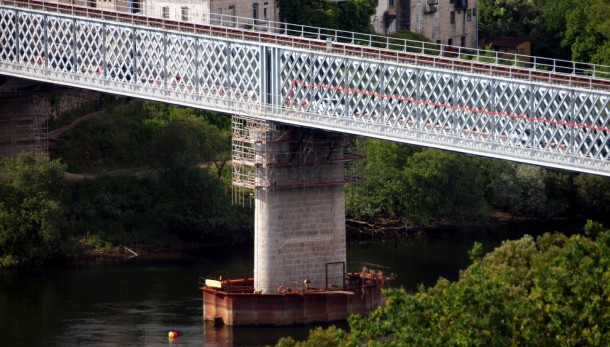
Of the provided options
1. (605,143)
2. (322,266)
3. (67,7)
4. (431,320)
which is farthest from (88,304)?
(431,320)

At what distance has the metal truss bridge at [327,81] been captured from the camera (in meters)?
82.9

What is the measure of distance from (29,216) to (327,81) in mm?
21006

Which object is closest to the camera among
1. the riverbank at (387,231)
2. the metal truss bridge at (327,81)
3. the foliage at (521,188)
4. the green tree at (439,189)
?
the metal truss bridge at (327,81)

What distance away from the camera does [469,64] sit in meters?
90.6

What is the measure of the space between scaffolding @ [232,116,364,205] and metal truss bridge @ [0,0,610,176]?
1243mm

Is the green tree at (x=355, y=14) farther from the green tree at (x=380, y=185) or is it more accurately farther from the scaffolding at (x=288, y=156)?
the scaffolding at (x=288, y=156)

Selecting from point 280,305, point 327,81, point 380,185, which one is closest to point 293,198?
point 280,305

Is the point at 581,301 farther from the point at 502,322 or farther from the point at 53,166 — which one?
the point at 53,166

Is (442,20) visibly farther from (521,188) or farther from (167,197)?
(167,197)

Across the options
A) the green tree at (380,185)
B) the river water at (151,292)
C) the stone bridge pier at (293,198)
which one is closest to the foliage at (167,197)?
the river water at (151,292)

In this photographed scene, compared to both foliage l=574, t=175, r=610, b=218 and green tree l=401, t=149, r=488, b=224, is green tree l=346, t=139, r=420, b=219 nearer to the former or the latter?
green tree l=401, t=149, r=488, b=224

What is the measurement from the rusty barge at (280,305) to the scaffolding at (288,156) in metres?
5.26

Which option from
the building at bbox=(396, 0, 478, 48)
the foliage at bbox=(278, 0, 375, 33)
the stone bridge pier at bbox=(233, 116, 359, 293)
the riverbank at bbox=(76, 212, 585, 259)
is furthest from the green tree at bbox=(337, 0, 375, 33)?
the stone bridge pier at bbox=(233, 116, 359, 293)

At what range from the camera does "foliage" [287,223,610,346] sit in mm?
58906
